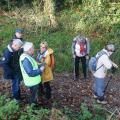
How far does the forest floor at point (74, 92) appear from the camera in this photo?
392 inches

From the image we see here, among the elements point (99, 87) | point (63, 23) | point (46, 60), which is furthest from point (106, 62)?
point (63, 23)

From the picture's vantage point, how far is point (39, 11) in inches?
671

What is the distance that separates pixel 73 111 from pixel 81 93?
1806 millimetres

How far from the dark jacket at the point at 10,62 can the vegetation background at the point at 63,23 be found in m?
5.97

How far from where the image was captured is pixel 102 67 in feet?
31.6

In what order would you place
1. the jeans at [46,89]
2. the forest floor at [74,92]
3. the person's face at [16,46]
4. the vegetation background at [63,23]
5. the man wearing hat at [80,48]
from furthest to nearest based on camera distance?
the vegetation background at [63,23] → the man wearing hat at [80,48] → the forest floor at [74,92] → the jeans at [46,89] → the person's face at [16,46]

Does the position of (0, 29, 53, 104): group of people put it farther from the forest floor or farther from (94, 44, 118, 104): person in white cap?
(94, 44, 118, 104): person in white cap

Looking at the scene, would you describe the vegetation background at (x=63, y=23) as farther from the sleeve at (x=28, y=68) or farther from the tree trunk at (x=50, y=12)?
the sleeve at (x=28, y=68)

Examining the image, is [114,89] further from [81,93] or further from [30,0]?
[30,0]

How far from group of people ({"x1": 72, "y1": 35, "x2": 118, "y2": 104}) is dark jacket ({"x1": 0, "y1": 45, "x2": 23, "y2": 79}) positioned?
1.94m

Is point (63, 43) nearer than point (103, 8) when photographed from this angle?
Yes

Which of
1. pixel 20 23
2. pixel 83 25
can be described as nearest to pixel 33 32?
pixel 20 23

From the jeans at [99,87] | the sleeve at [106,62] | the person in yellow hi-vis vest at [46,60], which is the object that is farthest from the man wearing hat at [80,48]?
the person in yellow hi-vis vest at [46,60]

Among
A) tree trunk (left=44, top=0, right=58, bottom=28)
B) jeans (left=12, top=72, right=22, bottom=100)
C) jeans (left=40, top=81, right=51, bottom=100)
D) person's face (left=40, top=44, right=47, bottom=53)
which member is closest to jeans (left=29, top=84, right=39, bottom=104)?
jeans (left=12, top=72, right=22, bottom=100)
